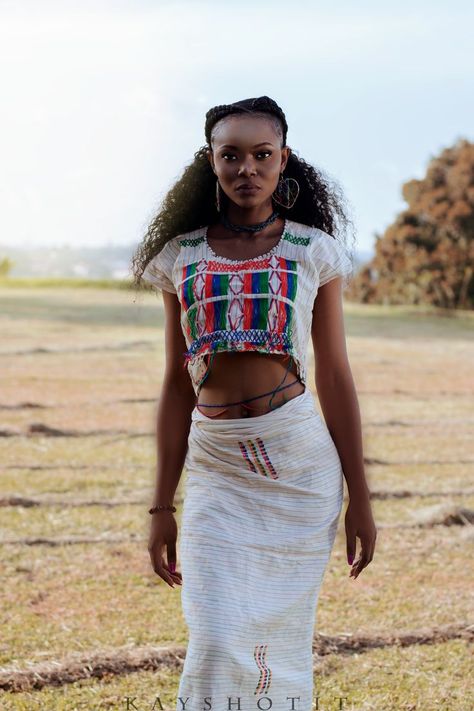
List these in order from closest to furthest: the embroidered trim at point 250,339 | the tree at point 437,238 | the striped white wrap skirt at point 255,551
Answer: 1. the striped white wrap skirt at point 255,551
2. the embroidered trim at point 250,339
3. the tree at point 437,238

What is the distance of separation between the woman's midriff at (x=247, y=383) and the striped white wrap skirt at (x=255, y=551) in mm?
27

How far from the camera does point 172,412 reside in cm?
238

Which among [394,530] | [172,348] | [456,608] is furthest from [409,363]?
[172,348]

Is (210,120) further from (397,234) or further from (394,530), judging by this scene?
(397,234)

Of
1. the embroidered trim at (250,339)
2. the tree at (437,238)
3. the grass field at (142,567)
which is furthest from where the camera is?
the tree at (437,238)

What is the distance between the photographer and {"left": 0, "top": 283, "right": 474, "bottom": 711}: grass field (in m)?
3.35

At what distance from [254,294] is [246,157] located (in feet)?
0.96

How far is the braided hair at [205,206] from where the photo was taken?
2.40 meters

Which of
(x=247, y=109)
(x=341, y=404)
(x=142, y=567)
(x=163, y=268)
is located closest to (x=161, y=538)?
(x=341, y=404)

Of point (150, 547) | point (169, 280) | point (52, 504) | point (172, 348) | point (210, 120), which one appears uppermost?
point (210, 120)

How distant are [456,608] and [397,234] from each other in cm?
1930

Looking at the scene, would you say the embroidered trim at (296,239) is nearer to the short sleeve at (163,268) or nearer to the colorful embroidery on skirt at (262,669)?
the short sleeve at (163,268)

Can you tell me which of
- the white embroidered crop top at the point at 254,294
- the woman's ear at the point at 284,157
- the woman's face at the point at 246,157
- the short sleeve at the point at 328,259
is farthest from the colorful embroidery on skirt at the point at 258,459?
the woman's ear at the point at 284,157

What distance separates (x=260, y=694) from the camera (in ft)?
6.83
